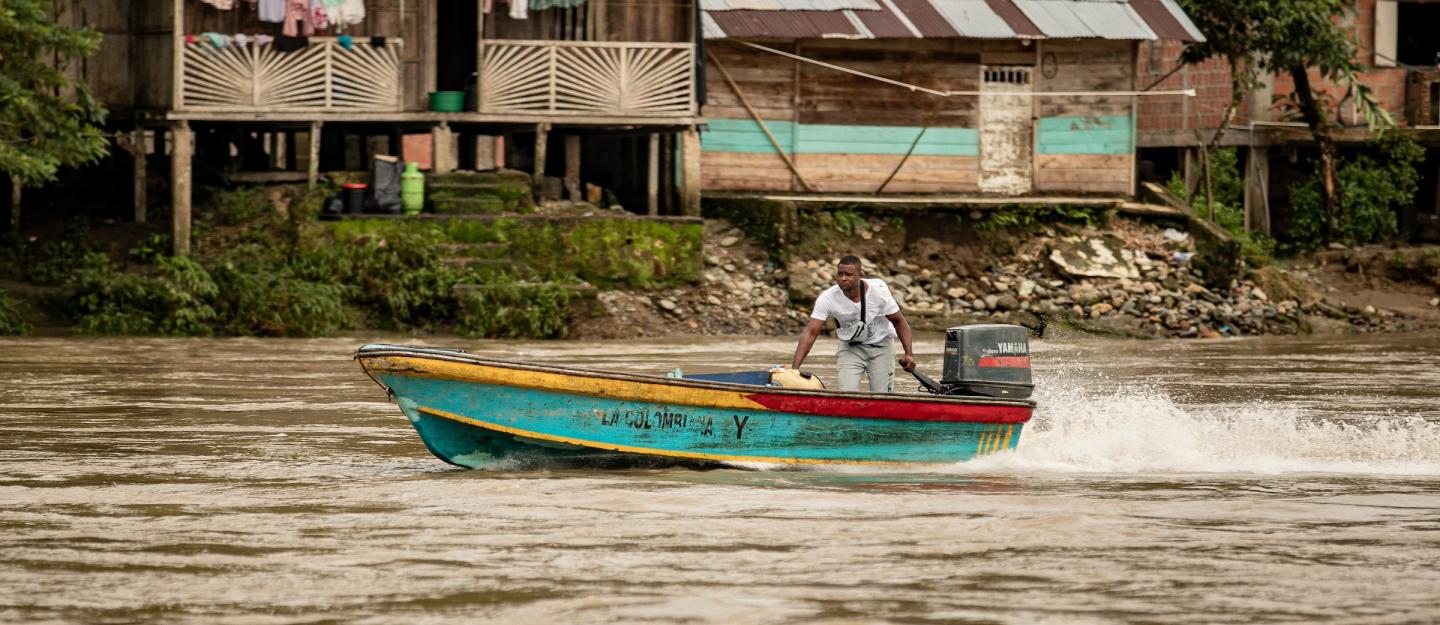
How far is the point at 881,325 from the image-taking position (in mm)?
11742

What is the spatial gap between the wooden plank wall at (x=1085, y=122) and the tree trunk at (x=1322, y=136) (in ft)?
7.57

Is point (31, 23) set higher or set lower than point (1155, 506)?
higher

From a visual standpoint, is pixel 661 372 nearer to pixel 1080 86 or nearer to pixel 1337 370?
pixel 1337 370

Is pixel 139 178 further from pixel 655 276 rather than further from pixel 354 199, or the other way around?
pixel 655 276

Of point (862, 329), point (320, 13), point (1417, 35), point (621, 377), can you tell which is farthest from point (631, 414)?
point (1417, 35)

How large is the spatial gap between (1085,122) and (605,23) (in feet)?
21.3

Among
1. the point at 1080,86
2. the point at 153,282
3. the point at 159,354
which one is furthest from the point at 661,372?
the point at 1080,86

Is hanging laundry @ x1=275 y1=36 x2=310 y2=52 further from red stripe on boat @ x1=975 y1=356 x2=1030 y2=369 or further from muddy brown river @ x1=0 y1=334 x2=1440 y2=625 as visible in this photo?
red stripe on boat @ x1=975 y1=356 x2=1030 y2=369

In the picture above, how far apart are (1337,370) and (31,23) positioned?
42.4 feet

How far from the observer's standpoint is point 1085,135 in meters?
24.9

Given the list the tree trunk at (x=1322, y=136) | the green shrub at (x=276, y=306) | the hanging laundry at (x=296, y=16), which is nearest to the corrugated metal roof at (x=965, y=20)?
the tree trunk at (x=1322, y=136)

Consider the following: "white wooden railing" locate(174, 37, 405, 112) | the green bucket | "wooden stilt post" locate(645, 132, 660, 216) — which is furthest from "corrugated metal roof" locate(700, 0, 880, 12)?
"white wooden railing" locate(174, 37, 405, 112)

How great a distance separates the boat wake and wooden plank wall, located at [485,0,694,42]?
10110 mm

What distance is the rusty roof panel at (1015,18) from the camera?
78.3ft
